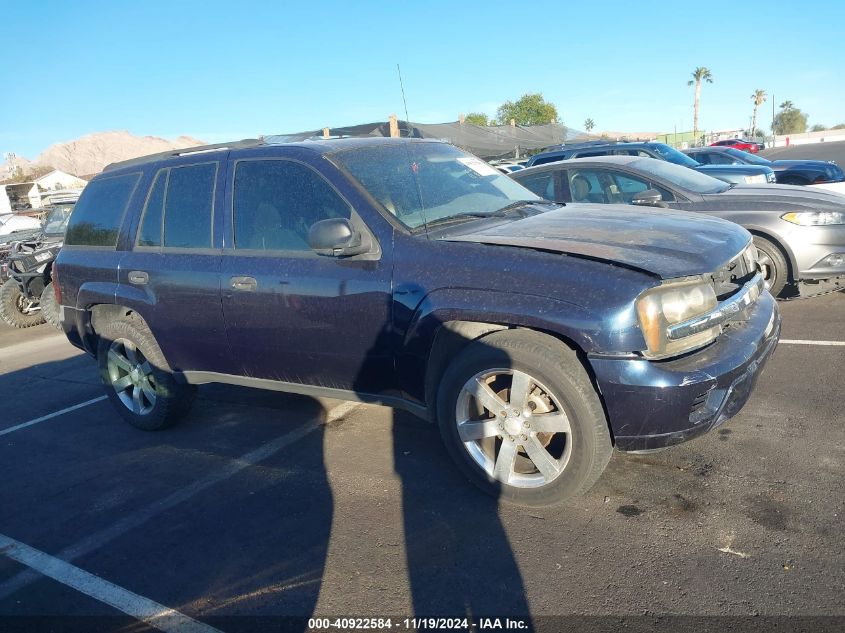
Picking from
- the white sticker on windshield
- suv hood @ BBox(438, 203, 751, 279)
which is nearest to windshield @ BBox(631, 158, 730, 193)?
the white sticker on windshield

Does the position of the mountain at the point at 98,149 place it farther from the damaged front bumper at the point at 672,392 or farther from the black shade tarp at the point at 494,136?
the damaged front bumper at the point at 672,392

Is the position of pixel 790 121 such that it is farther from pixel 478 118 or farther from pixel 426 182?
pixel 426 182

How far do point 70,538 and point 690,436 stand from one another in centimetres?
321

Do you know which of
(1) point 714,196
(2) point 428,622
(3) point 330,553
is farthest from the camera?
(1) point 714,196

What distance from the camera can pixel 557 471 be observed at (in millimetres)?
3150

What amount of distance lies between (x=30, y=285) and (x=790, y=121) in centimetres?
10546

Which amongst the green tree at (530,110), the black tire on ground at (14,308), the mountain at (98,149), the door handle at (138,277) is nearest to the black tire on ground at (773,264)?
the door handle at (138,277)

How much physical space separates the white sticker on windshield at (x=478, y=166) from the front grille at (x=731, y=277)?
1.72 metres

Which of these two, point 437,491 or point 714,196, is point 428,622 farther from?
point 714,196

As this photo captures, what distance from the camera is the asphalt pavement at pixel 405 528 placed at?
2691 mm

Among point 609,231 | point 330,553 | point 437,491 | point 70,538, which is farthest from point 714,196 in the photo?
point 70,538

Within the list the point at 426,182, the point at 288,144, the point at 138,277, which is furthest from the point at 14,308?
the point at 426,182

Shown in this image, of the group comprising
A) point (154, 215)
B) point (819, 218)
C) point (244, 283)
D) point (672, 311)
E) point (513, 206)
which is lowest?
point (819, 218)

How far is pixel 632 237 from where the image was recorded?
11.2 feet
